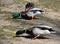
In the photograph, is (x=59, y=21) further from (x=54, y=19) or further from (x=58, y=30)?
(x=58, y=30)

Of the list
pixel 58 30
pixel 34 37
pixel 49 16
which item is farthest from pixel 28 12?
pixel 34 37

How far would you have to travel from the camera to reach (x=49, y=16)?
42.5ft

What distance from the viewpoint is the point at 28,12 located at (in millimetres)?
12305

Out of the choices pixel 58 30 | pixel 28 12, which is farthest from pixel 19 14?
pixel 58 30

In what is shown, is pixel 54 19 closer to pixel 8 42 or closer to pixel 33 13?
pixel 33 13

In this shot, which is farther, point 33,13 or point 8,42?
point 33,13

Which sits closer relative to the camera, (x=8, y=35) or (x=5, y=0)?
(x=8, y=35)

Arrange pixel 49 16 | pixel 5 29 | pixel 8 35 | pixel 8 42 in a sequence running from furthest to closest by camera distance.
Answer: pixel 49 16
pixel 5 29
pixel 8 35
pixel 8 42

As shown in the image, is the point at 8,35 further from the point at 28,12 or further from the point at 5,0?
the point at 5,0

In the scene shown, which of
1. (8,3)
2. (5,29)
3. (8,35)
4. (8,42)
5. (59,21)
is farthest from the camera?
(8,3)

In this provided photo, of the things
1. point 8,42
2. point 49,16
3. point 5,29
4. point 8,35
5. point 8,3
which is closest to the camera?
point 8,42

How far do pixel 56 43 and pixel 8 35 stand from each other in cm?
181

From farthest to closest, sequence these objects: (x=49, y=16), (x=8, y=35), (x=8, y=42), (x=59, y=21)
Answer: (x=49, y=16) < (x=59, y=21) < (x=8, y=35) < (x=8, y=42)

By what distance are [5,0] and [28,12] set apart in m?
3.41
